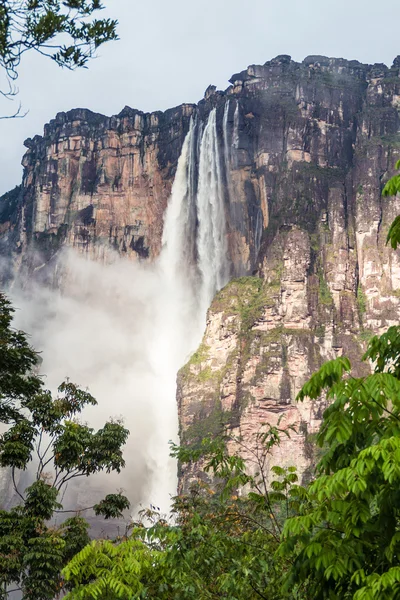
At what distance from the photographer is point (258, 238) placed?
96938 millimetres

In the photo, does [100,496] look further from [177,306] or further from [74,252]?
[74,252]

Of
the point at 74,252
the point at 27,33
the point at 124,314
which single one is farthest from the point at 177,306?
the point at 27,33

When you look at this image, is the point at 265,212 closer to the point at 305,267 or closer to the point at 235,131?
the point at 235,131

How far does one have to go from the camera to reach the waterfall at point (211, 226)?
9644cm

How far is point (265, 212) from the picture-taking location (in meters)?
96.6

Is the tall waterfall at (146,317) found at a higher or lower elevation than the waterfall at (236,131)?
lower

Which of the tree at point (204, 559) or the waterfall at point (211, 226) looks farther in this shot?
the waterfall at point (211, 226)

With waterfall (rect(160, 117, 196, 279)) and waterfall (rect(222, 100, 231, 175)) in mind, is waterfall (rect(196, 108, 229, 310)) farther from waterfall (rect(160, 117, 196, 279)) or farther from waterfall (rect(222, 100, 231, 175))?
waterfall (rect(160, 117, 196, 279))

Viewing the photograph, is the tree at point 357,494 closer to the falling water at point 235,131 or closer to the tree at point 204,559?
the tree at point 204,559

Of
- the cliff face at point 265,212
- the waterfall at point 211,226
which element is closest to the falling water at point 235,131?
the cliff face at point 265,212

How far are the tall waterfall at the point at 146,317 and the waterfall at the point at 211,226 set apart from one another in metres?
0.12

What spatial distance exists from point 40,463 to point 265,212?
3185 inches

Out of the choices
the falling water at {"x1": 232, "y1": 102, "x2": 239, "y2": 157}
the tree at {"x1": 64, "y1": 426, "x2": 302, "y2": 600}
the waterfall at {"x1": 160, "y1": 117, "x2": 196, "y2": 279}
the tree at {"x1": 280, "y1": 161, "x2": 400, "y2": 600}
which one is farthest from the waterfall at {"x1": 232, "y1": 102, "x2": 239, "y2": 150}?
the tree at {"x1": 280, "y1": 161, "x2": 400, "y2": 600}

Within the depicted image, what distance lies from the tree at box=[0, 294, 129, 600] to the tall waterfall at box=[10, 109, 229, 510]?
222ft
